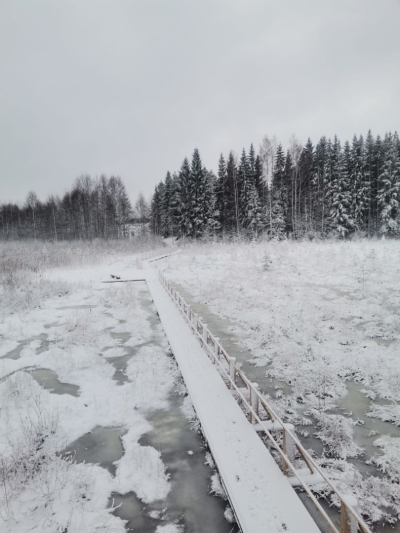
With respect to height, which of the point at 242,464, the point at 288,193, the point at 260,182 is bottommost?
→ the point at 242,464

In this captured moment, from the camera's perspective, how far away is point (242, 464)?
15.9 feet

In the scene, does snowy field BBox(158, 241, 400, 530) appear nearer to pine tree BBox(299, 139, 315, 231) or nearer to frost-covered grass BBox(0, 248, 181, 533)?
frost-covered grass BBox(0, 248, 181, 533)

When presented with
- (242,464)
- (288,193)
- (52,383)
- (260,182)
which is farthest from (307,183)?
(242,464)

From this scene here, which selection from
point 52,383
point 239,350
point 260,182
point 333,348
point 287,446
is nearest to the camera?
point 287,446

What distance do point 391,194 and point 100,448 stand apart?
44.2 meters

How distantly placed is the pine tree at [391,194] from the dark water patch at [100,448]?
41311mm

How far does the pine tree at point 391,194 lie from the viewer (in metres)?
37.6

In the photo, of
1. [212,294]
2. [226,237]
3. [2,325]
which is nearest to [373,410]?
[212,294]

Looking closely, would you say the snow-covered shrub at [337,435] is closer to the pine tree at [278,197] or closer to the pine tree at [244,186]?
the pine tree at [278,197]

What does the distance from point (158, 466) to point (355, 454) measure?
137 inches

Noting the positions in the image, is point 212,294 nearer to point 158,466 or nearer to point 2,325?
point 2,325

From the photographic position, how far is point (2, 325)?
13.0 metres

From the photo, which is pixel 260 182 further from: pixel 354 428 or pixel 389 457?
pixel 389 457

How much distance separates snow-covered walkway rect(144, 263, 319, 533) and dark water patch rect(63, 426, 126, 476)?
1712 millimetres
